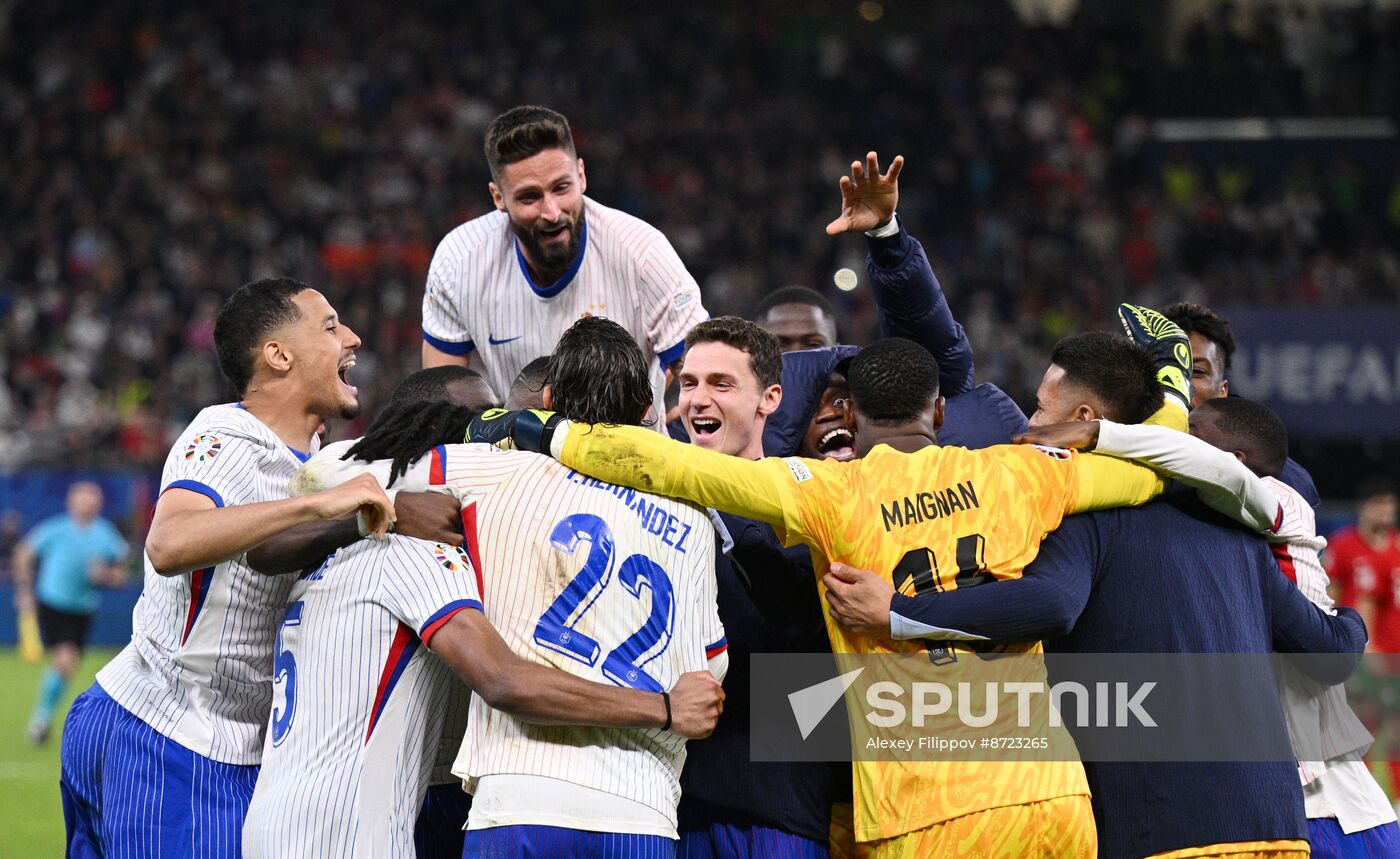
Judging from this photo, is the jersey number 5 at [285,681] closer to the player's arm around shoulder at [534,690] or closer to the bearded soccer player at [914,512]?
the player's arm around shoulder at [534,690]

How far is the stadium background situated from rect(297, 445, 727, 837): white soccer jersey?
621 inches

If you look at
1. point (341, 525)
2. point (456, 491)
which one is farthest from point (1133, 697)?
point (341, 525)

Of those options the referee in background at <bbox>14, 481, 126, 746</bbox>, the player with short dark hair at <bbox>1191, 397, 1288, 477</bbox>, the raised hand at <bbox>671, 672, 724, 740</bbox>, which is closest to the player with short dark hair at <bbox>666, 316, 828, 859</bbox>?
the raised hand at <bbox>671, 672, 724, 740</bbox>

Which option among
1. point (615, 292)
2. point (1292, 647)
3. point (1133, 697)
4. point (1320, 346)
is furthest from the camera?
point (1320, 346)

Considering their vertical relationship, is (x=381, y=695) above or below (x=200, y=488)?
below

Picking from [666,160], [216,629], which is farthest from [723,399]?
[666,160]

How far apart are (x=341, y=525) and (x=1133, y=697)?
232cm

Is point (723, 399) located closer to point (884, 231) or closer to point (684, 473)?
point (684, 473)

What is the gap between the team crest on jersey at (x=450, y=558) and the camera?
3.86m

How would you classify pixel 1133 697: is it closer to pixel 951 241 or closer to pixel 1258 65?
pixel 951 241

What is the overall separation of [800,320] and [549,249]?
5.43ft

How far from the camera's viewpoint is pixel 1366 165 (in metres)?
23.5

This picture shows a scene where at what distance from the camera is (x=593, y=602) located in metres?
3.85

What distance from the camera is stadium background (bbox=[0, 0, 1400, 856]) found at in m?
20.5
